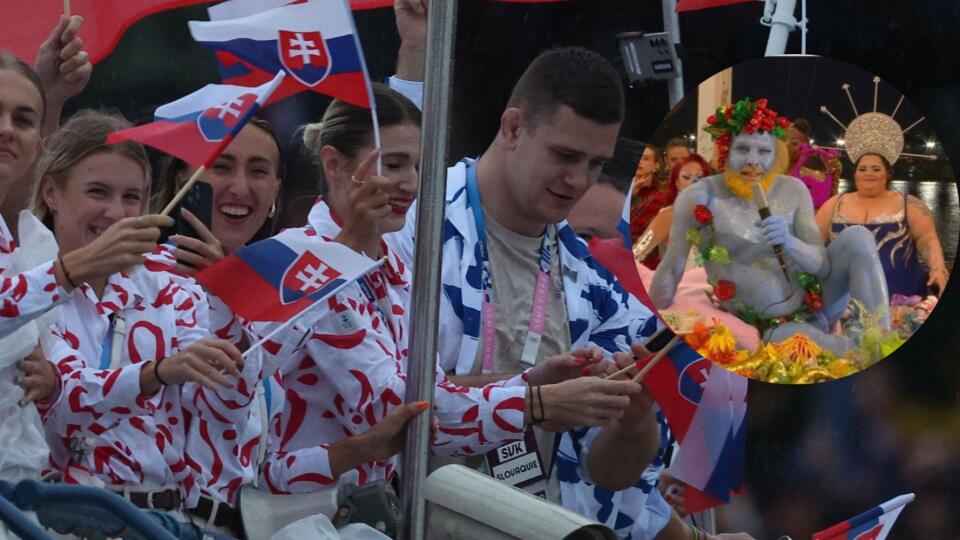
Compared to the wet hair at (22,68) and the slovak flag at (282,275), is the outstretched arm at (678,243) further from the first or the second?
the wet hair at (22,68)

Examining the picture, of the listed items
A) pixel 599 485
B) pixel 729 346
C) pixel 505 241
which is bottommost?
pixel 599 485

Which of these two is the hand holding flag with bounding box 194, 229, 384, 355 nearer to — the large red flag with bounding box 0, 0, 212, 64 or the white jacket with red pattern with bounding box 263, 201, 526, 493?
the white jacket with red pattern with bounding box 263, 201, 526, 493

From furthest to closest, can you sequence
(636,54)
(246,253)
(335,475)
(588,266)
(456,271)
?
(636,54), (588,266), (456,271), (335,475), (246,253)

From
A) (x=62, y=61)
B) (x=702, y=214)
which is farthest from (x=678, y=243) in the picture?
(x=62, y=61)

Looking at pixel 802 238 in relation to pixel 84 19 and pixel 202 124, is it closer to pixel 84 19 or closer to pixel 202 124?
pixel 202 124

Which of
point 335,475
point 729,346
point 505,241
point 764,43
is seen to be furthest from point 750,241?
point 764,43

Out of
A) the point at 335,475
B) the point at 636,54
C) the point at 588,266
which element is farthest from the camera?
the point at 636,54

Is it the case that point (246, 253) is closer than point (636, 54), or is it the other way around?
point (246, 253)

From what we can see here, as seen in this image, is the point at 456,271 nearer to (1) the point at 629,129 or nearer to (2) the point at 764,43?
(1) the point at 629,129

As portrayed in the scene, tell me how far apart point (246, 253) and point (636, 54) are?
6.30 feet

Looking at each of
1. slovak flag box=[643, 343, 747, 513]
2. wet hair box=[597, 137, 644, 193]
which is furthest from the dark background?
slovak flag box=[643, 343, 747, 513]

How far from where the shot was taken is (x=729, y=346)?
468cm

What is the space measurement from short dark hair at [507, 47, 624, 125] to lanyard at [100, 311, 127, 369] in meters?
1.29

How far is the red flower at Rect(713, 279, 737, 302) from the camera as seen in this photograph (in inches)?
188
